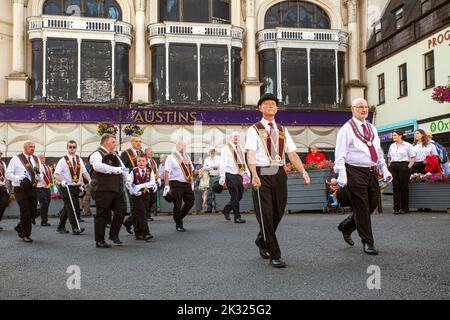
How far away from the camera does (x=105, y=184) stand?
8367 millimetres

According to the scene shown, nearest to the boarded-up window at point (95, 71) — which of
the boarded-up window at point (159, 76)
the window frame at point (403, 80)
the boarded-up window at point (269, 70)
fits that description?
the boarded-up window at point (159, 76)

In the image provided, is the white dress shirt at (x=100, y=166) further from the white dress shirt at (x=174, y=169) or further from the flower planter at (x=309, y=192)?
the flower planter at (x=309, y=192)

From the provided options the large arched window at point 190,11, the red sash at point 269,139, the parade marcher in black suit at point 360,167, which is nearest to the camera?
the red sash at point 269,139

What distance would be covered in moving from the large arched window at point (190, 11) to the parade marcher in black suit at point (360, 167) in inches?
886

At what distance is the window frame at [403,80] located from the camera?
25.8 m

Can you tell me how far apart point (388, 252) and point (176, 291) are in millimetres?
3487

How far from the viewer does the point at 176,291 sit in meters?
4.71

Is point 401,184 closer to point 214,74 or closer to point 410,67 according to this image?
point 410,67

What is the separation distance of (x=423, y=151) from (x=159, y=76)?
→ 663 inches

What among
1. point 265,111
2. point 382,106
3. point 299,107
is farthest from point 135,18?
point 265,111

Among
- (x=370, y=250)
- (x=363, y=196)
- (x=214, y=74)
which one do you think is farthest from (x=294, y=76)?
(x=370, y=250)

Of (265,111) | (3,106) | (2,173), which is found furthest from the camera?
(3,106)

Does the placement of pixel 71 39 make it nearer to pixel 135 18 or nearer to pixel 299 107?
pixel 135 18
